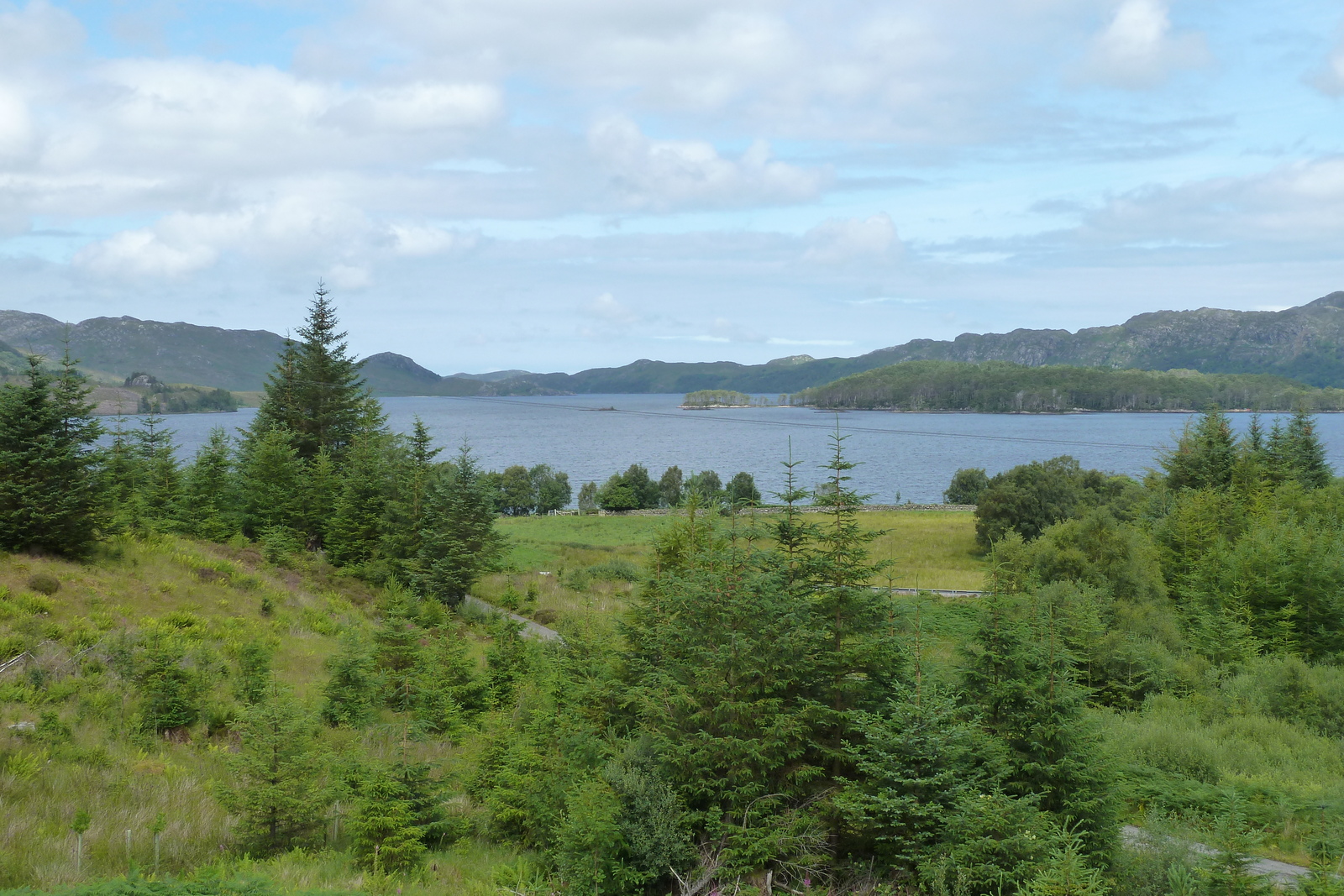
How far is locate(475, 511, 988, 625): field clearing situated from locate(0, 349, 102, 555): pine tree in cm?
1180

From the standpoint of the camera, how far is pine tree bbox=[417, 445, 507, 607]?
25.8m

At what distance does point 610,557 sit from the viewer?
143ft

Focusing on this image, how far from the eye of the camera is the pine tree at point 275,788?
9031 millimetres

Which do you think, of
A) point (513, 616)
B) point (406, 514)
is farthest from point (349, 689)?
point (406, 514)

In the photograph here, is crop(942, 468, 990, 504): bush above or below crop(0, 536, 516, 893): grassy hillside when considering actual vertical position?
below

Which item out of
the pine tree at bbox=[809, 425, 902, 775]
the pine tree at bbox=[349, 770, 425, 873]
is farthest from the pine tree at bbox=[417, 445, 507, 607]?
the pine tree at bbox=[809, 425, 902, 775]

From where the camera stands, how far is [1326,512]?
3133 cm

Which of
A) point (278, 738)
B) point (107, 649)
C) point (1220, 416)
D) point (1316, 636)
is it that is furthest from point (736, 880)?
point (1220, 416)

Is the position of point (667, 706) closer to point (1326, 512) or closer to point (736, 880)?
point (736, 880)

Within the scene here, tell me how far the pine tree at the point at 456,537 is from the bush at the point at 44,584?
424 inches

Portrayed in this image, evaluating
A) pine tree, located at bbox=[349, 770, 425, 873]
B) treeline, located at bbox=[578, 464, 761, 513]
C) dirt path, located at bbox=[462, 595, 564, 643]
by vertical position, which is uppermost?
pine tree, located at bbox=[349, 770, 425, 873]

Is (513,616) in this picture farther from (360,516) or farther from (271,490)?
(271,490)

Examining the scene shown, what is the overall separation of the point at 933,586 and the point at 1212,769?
952 inches

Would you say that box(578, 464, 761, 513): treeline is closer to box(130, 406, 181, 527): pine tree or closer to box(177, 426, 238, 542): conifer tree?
box(130, 406, 181, 527): pine tree
